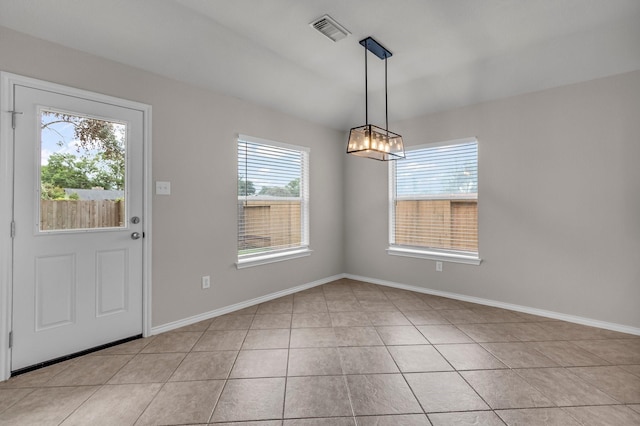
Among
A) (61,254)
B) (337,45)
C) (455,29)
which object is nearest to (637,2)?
(455,29)

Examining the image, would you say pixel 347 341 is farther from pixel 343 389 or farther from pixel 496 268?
pixel 496 268

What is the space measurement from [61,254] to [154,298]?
0.83 metres

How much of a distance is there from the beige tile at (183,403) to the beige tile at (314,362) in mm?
539

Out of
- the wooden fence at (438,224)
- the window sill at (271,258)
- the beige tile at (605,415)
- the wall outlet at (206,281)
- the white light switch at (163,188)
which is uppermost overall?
the white light switch at (163,188)

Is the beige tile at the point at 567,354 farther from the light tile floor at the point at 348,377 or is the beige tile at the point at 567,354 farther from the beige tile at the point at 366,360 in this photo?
the beige tile at the point at 366,360

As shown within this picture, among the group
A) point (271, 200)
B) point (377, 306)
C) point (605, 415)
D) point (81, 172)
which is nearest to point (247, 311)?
point (271, 200)

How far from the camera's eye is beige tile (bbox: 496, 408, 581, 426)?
1638 millimetres

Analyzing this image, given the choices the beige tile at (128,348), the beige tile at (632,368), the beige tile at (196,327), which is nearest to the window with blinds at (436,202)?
the beige tile at (632,368)

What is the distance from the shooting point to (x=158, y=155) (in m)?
2.82

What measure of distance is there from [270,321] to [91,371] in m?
1.50

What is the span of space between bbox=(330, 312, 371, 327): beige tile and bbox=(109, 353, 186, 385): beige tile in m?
1.48

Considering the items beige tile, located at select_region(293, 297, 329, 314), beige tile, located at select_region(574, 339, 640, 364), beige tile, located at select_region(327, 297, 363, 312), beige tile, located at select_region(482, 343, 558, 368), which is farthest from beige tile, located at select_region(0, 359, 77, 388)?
beige tile, located at select_region(574, 339, 640, 364)

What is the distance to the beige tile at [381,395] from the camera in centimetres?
176

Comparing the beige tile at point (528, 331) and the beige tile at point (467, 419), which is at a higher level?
the beige tile at point (528, 331)
